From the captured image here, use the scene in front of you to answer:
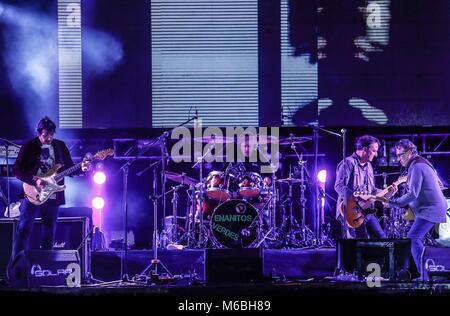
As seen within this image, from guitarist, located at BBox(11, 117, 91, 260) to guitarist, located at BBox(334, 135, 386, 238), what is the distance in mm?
3576

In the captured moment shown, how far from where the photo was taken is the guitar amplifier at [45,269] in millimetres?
7777

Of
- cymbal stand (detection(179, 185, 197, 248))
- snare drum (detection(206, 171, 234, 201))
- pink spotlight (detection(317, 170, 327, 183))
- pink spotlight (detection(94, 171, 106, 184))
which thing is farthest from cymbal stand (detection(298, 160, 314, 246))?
pink spotlight (detection(94, 171, 106, 184))

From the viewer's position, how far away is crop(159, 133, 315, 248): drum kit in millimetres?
10875

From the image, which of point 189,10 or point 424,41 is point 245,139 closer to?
point 189,10

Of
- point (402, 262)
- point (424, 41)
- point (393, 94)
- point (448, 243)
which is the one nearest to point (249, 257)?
point (402, 262)

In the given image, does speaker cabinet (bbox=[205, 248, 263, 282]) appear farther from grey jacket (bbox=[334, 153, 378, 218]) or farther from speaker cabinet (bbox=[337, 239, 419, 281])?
grey jacket (bbox=[334, 153, 378, 218])

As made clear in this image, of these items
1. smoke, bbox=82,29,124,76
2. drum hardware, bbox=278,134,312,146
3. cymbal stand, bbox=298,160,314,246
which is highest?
smoke, bbox=82,29,124,76

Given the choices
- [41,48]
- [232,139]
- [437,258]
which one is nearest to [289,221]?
[232,139]

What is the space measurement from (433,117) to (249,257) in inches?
218

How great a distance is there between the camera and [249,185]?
11195 millimetres

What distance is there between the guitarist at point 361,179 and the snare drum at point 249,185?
6.21ft

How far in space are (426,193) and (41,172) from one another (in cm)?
504

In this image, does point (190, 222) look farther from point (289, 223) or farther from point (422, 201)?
point (422, 201)

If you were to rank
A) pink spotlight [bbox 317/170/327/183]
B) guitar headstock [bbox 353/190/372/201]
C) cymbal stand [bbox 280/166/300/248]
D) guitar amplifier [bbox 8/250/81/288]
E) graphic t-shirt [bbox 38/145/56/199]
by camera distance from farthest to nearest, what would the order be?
pink spotlight [bbox 317/170/327/183], cymbal stand [bbox 280/166/300/248], guitar headstock [bbox 353/190/372/201], graphic t-shirt [bbox 38/145/56/199], guitar amplifier [bbox 8/250/81/288]
